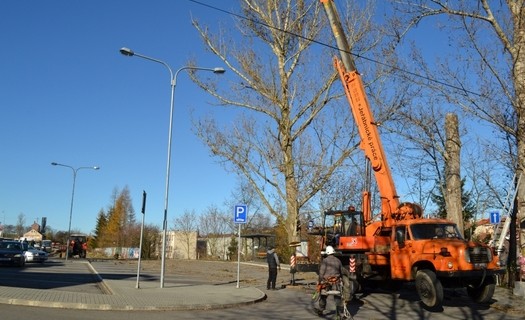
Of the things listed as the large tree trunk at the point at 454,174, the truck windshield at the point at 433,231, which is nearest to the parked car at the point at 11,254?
the truck windshield at the point at 433,231

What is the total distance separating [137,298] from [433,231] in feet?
29.7

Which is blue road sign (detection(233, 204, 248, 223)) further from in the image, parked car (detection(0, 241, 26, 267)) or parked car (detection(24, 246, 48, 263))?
parked car (detection(24, 246, 48, 263))

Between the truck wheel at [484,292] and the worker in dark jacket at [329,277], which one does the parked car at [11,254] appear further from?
the truck wheel at [484,292]

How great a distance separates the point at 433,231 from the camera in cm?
1509

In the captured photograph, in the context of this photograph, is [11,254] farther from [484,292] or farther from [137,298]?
[484,292]

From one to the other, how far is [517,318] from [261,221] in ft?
218

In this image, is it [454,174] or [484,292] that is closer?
[484,292]

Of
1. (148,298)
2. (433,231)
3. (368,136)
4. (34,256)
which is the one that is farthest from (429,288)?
(34,256)

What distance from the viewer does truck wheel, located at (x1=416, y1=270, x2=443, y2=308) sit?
44.2ft

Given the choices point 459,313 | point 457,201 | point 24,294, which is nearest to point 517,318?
point 459,313

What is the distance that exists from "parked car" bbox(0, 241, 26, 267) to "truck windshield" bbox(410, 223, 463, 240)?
2411 cm

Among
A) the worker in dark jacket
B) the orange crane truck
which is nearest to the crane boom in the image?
the orange crane truck

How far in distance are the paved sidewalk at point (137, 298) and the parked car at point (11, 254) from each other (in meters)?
14.6

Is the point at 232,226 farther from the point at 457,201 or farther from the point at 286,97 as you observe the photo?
the point at 457,201
